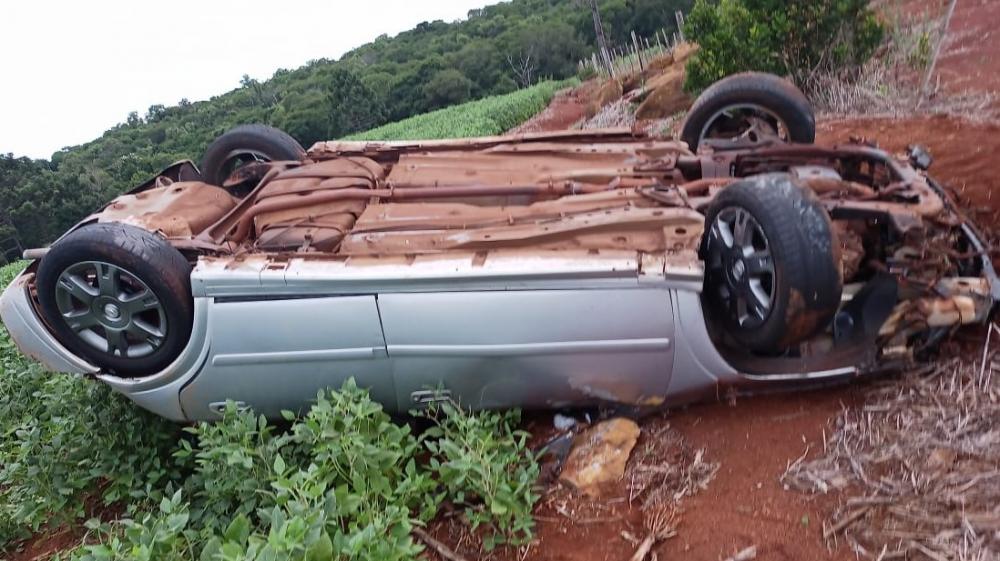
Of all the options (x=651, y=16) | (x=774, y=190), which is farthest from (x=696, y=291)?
(x=651, y=16)

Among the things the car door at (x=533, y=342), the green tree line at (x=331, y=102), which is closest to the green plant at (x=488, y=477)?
Answer: the car door at (x=533, y=342)

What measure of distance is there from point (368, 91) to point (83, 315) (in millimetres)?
41432

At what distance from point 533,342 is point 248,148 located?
10.7 feet

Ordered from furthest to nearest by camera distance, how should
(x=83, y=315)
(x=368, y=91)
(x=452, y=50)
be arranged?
(x=452, y=50) → (x=368, y=91) → (x=83, y=315)

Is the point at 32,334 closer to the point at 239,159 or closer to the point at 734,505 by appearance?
the point at 239,159

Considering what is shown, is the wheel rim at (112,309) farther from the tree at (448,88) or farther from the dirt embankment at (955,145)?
the tree at (448,88)

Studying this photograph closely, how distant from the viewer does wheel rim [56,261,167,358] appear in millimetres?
3318

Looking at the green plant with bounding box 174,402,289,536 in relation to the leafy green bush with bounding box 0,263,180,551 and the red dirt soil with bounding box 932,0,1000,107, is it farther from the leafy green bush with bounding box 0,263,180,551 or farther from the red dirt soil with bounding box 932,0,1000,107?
the red dirt soil with bounding box 932,0,1000,107

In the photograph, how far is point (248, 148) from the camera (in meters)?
5.22

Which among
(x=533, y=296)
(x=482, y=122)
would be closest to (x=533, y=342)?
(x=533, y=296)

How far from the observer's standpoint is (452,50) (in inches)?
2074

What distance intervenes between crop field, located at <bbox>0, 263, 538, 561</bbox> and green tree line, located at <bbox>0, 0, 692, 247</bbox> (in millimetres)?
26427

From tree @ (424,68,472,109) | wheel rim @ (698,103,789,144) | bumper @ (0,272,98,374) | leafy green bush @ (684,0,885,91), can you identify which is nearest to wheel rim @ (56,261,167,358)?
bumper @ (0,272,98,374)

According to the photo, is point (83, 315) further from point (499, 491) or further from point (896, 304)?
point (896, 304)
